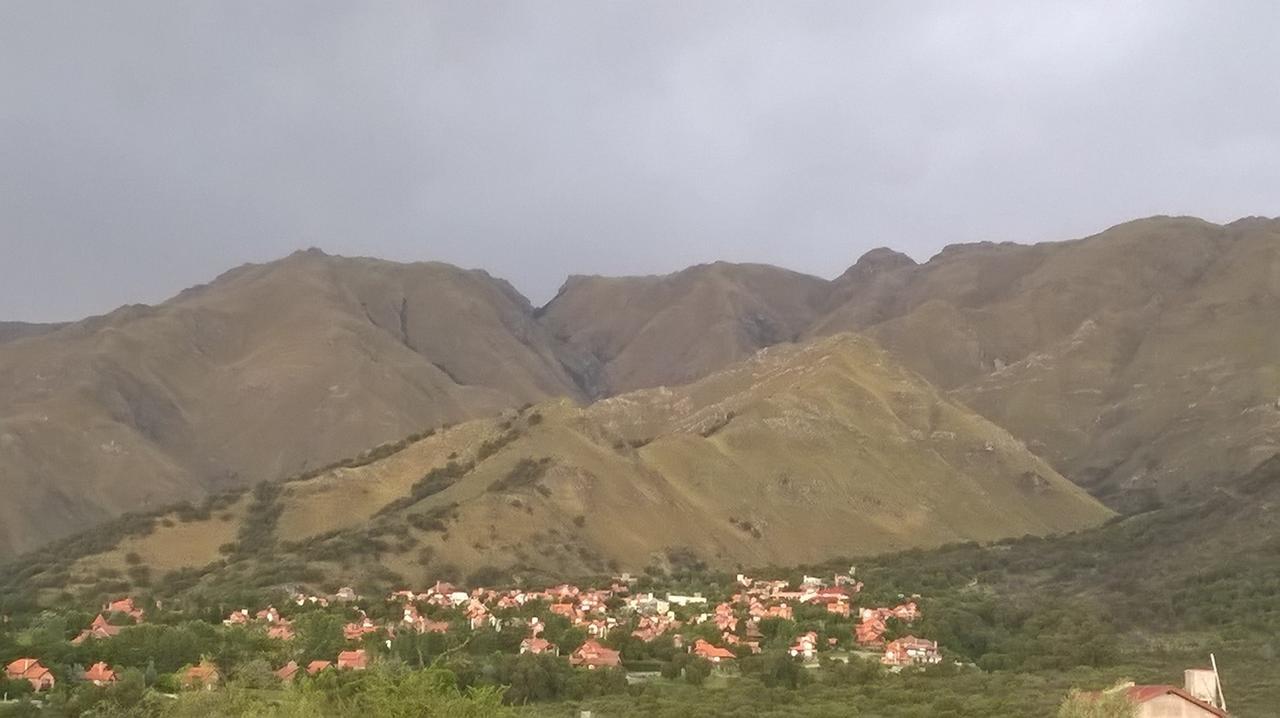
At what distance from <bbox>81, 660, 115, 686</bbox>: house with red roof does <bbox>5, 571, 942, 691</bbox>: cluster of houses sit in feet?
0.11

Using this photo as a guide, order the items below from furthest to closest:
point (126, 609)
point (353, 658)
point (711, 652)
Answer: point (126, 609), point (711, 652), point (353, 658)

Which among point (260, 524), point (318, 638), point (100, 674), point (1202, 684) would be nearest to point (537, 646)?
point (318, 638)

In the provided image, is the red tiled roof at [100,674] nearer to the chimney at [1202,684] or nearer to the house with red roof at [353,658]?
the house with red roof at [353,658]

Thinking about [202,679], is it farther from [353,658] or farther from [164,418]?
[164,418]

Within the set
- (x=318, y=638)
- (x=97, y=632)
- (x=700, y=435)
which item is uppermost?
(x=700, y=435)

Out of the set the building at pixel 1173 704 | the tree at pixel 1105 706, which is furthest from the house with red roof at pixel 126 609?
the tree at pixel 1105 706

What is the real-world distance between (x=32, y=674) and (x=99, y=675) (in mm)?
2059

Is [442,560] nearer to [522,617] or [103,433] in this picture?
[522,617]

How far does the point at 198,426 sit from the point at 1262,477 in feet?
423

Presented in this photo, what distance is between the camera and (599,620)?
65.0 meters

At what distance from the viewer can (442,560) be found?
88.7 m

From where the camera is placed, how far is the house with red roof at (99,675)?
44219 mm

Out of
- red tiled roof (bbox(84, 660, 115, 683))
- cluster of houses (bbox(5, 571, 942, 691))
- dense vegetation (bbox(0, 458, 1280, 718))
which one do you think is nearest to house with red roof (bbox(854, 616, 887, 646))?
cluster of houses (bbox(5, 571, 942, 691))

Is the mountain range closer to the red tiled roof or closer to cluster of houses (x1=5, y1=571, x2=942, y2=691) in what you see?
cluster of houses (x1=5, y1=571, x2=942, y2=691)
